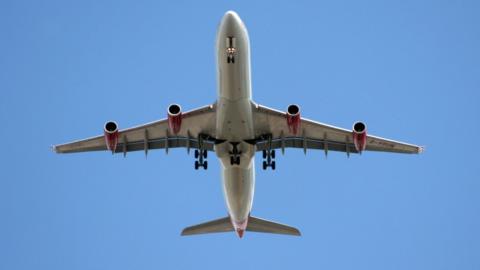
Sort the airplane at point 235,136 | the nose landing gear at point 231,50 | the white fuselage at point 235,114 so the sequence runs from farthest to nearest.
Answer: the airplane at point 235,136 < the white fuselage at point 235,114 < the nose landing gear at point 231,50

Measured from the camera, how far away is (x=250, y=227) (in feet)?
133

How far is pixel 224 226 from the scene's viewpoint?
40469 mm

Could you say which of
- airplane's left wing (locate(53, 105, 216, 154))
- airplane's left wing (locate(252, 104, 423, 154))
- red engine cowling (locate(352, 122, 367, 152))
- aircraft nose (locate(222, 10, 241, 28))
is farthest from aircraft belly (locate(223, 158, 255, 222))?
aircraft nose (locate(222, 10, 241, 28))

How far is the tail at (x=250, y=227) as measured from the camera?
40000 mm

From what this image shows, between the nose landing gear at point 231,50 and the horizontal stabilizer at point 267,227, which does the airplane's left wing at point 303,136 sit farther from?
the horizontal stabilizer at point 267,227

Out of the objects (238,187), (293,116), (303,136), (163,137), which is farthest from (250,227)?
(293,116)

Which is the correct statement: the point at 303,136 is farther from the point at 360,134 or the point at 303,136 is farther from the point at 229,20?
the point at 229,20

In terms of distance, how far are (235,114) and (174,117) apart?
310cm

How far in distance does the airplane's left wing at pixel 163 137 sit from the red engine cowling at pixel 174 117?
453mm

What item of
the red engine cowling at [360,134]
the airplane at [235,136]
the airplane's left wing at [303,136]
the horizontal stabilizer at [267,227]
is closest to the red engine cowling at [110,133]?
the airplane at [235,136]

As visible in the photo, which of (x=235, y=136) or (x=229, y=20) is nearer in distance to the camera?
(x=229, y=20)

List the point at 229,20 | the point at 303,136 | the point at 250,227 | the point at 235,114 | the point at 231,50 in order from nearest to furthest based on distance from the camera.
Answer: the point at 229,20, the point at 231,50, the point at 235,114, the point at 303,136, the point at 250,227

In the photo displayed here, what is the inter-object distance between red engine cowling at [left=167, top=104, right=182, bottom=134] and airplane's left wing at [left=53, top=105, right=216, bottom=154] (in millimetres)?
453

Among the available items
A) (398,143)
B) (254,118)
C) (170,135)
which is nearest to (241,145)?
(254,118)
